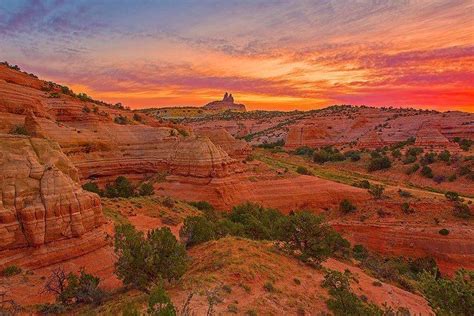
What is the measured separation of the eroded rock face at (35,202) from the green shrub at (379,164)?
191 feet

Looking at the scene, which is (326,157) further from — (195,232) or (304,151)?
(195,232)

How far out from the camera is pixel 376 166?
66.9 m

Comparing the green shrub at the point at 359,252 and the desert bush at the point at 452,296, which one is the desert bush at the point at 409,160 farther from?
the desert bush at the point at 452,296

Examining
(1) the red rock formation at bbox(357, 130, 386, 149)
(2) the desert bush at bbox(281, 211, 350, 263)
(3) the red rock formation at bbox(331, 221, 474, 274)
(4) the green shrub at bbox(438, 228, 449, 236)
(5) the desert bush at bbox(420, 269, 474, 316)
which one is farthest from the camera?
(1) the red rock formation at bbox(357, 130, 386, 149)

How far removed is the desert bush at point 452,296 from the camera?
414 inches

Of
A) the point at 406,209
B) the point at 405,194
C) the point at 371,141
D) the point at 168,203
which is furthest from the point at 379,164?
the point at 168,203

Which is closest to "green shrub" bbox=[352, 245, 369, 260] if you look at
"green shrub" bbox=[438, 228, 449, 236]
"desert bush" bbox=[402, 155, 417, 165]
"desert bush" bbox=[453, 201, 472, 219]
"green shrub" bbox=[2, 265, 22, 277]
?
"green shrub" bbox=[438, 228, 449, 236]

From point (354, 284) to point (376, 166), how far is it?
5115cm

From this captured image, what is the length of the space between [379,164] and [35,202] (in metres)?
61.9

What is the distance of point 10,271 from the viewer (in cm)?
1490

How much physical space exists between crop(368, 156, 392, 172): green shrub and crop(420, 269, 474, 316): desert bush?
58.2m

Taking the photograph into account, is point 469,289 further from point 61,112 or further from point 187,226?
point 61,112

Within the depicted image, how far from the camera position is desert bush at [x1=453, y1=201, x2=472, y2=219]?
37000 mm

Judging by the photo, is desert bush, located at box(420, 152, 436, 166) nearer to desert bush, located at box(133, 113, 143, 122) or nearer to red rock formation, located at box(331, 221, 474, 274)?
red rock formation, located at box(331, 221, 474, 274)
